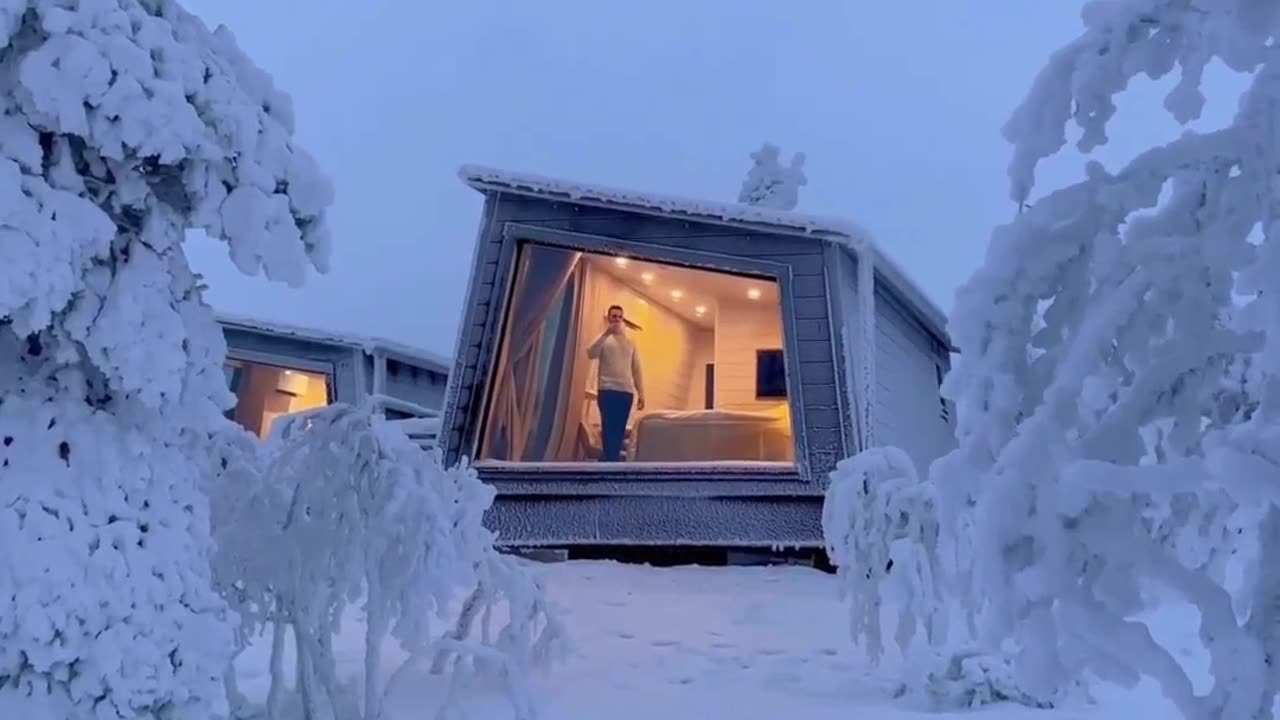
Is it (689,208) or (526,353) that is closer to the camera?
(689,208)

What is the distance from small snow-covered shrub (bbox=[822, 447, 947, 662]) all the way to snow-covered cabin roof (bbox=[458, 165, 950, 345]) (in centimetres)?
Answer: 318

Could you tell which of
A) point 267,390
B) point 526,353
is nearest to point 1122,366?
point 526,353

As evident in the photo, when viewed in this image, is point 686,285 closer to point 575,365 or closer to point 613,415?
point 575,365

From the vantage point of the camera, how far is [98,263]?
3242mm

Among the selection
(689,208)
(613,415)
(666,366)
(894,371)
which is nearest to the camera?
(689,208)

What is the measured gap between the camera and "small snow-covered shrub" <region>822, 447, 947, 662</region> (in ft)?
18.9

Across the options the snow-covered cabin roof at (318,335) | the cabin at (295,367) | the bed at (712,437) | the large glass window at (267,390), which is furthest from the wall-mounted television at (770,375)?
the large glass window at (267,390)

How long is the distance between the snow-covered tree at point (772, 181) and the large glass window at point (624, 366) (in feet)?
5.67

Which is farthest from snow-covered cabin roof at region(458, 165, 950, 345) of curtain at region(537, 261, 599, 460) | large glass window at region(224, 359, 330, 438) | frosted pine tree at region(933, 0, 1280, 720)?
large glass window at region(224, 359, 330, 438)

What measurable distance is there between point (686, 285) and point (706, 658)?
468 centimetres

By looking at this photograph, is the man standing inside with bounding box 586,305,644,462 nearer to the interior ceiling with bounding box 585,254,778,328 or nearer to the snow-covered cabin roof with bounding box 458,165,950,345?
the interior ceiling with bounding box 585,254,778,328

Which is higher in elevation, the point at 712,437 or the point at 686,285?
the point at 686,285

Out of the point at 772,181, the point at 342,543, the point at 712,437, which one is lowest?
the point at 342,543

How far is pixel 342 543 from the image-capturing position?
4.48m
